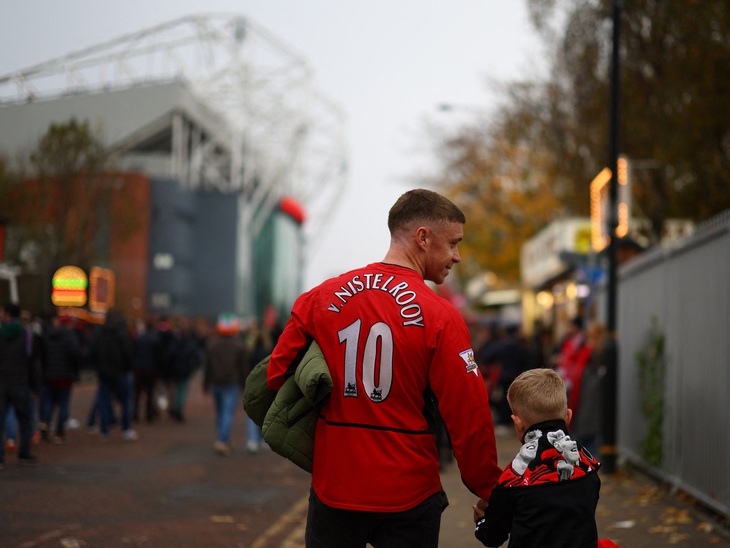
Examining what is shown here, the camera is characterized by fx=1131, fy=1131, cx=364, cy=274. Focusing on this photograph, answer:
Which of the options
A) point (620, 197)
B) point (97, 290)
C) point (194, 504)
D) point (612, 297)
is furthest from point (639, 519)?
point (97, 290)

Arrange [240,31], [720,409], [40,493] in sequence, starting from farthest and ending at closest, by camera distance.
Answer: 1. [240,31]
2. [40,493]
3. [720,409]

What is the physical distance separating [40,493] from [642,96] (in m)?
14.7

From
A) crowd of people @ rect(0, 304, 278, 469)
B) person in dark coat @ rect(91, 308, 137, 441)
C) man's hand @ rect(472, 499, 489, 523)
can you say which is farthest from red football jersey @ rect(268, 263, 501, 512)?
person in dark coat @ rect(91, 308, 137, 441)

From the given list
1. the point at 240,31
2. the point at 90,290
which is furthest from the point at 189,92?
the point at 90,290

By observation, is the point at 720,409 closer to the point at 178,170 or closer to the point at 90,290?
the point at 90,290

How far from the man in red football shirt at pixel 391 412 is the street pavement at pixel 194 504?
462cm

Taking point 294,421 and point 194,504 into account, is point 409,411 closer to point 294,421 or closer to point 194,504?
point 294,421

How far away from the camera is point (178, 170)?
250 ft

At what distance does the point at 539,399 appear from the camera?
4047 millimetres

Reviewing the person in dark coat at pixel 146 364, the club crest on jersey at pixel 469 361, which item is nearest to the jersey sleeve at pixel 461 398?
the club crest on jersey at pixel 469 361

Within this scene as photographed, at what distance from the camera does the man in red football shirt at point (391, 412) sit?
3.86 m

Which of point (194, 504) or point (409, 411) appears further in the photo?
point (194, 504)

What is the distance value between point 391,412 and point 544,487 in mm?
607

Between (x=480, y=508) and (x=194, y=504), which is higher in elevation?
(x=480, y=508)
